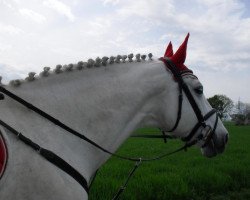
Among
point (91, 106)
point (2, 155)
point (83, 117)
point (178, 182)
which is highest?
point (91, 106)

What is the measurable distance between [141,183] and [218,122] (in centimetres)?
454

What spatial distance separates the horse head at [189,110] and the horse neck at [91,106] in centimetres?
17

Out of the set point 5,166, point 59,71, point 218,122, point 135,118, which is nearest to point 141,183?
point 218,122

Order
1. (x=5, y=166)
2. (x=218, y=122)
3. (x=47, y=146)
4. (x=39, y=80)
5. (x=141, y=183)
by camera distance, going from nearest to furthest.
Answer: (x=5, y=166), (x=47, y=146), (x=39, y=80), (x=218, y=122), (x=141, y=183)

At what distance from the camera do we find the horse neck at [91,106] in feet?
9.63

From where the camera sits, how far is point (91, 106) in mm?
3375

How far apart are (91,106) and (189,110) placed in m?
1.21

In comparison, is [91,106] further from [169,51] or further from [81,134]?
[169,51]

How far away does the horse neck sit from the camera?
2.94m

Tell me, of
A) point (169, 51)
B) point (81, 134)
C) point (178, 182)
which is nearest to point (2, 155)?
point (81, 134)

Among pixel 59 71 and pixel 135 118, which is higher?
pixel 59 71

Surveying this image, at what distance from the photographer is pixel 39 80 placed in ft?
10.6

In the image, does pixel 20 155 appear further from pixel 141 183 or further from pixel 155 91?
pixel 141 183

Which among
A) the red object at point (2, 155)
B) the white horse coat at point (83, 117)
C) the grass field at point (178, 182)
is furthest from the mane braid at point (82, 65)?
the grass field at point (178, 182)
